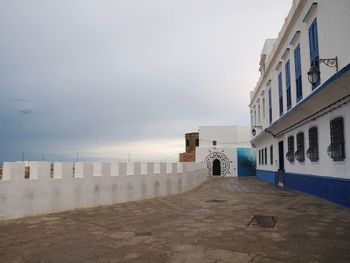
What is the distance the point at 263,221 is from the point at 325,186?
523 centimetres

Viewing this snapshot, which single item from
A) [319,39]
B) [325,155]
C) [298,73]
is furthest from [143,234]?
[298,73]

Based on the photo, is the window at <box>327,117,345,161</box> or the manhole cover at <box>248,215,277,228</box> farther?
the window at <box>327,117,345,161</box>

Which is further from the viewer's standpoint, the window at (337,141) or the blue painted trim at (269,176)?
the blue painted trim at (269,176)

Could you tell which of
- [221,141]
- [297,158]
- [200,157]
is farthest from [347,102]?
[221,141]

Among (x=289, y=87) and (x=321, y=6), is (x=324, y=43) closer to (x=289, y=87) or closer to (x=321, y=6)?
(x=321, y=6)

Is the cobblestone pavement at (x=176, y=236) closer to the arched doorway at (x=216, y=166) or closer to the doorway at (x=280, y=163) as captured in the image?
the doorway at (x=280, y=163)

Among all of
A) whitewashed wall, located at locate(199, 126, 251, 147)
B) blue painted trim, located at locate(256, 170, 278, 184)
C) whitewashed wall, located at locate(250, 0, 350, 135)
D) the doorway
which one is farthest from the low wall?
whitewashed wall, located at locate(199, 126, 251, 147)

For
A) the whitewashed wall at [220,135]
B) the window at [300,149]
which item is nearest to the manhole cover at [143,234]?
the window at [300,149]

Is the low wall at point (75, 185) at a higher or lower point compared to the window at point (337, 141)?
lower

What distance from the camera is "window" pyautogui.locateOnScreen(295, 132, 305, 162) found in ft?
46.7

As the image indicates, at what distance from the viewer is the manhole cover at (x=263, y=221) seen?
7078mm

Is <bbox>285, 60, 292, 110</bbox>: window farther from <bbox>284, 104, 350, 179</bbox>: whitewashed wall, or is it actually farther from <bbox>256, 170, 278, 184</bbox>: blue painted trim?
<bbox>256, 170, 278, 184</bbox>: blue painted trim

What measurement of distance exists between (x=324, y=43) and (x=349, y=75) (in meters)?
3.85

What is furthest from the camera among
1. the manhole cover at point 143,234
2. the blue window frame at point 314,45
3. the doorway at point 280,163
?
Result: the doorway at point 280,163
